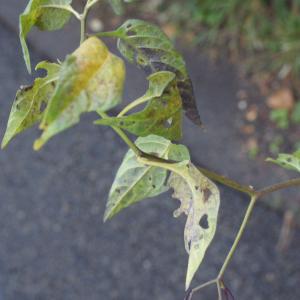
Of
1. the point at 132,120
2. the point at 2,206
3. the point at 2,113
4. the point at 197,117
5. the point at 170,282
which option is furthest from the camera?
the point at 2,113

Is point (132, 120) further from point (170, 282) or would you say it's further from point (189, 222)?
point (170, 282)

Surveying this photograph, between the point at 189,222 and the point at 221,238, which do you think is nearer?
the point at 189,222

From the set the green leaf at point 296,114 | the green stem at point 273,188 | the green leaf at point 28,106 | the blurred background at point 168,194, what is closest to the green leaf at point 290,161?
the green stem at point 273,188

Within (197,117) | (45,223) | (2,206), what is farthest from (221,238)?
(197,117)

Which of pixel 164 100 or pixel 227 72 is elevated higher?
pixel 164 100

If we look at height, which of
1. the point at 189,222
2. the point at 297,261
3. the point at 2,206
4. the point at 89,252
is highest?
the point at 189,222

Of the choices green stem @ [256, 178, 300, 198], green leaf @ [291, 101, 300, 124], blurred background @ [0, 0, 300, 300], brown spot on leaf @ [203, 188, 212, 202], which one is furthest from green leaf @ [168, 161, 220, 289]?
green leaf @ [291, 101, 300, 124]

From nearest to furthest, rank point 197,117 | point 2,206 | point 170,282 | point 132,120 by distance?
1. point 132,120
2. point 197,117
3. point 170,282
4. point 2,206

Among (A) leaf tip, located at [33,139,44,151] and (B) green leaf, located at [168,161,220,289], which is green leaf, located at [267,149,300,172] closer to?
(B) green leaf, located at [168,161,220,289]
